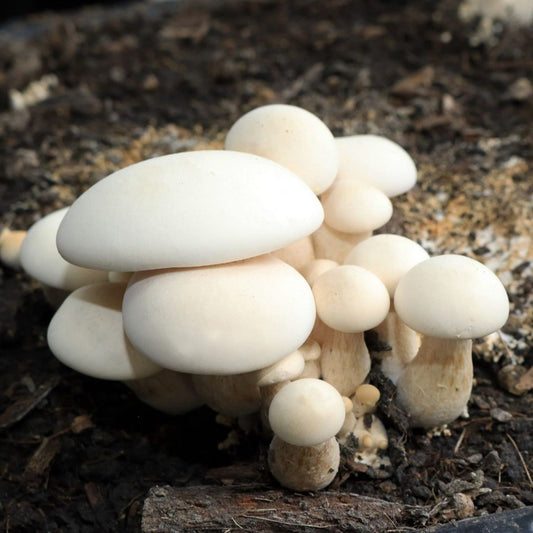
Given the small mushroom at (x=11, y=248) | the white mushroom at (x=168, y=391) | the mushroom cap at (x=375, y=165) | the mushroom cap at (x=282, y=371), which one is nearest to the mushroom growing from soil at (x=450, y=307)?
the mushroom cap at (x=282, y=371)

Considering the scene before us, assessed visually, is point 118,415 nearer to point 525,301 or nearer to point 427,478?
point 427,478

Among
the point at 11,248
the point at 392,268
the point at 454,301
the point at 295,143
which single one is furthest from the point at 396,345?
the point at 11,248

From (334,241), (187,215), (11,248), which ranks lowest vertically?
(11,248)

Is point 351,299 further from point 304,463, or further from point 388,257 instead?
point 304,463

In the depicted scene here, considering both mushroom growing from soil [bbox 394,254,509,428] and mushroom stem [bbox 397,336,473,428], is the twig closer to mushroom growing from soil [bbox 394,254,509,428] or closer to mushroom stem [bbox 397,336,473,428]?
mushroom stem [bbox 397,336,473,428]

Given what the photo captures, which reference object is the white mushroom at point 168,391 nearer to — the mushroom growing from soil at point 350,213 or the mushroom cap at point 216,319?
the mushroom cap at point 216,319

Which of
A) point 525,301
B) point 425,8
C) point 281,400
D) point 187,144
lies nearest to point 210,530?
point 281,400

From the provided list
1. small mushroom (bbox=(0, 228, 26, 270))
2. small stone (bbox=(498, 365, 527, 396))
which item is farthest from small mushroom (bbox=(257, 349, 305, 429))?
small mushroom (bbox=(0, 228, 26, 270))
